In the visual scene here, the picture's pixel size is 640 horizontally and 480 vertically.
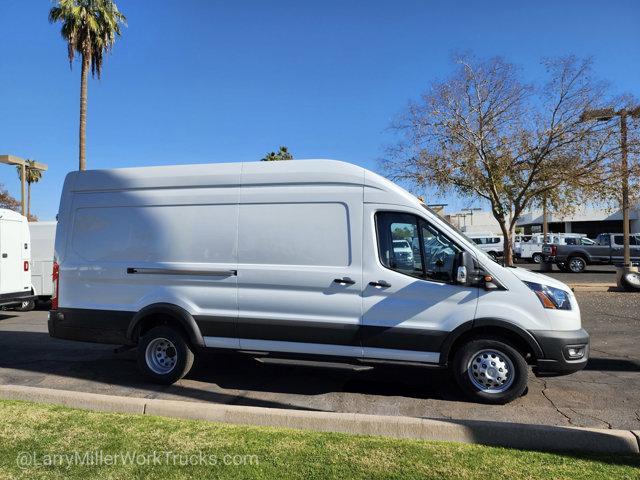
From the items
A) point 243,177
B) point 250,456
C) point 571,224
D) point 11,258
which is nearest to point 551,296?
point 250,456

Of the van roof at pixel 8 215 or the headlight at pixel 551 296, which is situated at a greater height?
the van roof at pixel 8 215

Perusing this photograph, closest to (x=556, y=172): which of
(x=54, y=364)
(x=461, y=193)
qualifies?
(x=461, y=193)

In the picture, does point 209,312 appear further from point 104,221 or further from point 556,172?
point 556,172

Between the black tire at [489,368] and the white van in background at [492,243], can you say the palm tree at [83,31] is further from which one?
the white van in background at [492,243]

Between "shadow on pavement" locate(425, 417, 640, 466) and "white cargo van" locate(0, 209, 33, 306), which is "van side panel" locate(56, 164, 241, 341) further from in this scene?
"white cargo van" locate(0, 209, 33, 306)

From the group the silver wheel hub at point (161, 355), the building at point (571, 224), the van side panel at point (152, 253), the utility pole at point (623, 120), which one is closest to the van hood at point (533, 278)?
the van side panel at point (152, 253)

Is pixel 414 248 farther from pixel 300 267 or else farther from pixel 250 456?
pixel 250 456

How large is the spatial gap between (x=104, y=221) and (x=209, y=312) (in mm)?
1748

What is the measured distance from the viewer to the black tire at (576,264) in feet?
80.8

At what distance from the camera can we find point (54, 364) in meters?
6.97

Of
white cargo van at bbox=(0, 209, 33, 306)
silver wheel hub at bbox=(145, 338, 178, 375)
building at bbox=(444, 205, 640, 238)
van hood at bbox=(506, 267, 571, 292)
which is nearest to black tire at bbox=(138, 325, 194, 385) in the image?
silver wheel hub at bbox=(145, 338, 178, 375)

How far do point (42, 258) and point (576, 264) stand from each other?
2261cm

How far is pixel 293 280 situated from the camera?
5.41 m

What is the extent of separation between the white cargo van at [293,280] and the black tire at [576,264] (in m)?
21.7
